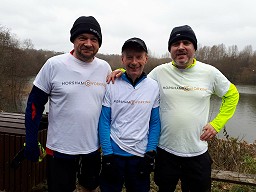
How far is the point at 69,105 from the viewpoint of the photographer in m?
2.69

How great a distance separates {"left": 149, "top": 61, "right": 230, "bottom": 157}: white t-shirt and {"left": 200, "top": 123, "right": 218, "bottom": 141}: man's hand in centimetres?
5

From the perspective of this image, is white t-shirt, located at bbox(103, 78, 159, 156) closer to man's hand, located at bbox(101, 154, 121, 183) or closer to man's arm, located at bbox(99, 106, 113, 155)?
man's arm, located at bbox(99, 106, 113, 155)

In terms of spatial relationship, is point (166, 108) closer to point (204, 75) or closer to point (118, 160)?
point (204, 75)

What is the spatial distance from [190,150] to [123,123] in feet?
2.63

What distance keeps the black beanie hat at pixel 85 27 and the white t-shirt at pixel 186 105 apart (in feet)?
2.96

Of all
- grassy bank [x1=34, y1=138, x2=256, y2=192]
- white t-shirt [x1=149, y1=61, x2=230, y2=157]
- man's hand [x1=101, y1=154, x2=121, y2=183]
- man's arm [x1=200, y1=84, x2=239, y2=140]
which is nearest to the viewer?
man's hand [x1=101, y1=154, x2=121, y2=183]

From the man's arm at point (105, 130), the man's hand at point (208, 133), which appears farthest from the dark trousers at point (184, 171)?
the man's arm at point (105, 130)

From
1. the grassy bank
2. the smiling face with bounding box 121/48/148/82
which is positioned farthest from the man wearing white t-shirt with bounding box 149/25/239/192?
the grassy bank

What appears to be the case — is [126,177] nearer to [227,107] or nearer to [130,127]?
[130,127]

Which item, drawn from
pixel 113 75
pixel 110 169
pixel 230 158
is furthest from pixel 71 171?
pixel 230 158

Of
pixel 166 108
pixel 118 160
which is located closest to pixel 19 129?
pixel 118 160

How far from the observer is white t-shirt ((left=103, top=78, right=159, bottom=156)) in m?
2.70

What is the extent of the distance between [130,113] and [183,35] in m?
1.03

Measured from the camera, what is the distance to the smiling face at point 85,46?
107 inches
